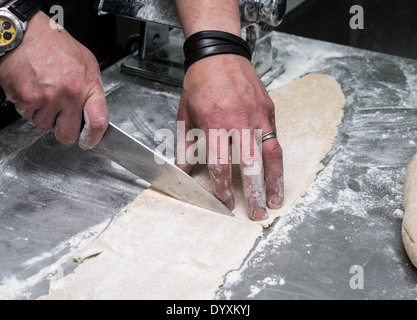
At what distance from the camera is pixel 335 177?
4.37 ft

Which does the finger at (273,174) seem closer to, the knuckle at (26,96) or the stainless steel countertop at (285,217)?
the stainless steel countertop at (285,217)

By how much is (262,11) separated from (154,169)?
24.7 inches

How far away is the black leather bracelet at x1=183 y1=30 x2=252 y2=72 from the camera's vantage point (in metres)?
1.32

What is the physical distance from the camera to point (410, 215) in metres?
1.10

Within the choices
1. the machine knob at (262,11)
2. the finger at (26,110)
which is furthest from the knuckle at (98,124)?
the machine knob at (262,11)

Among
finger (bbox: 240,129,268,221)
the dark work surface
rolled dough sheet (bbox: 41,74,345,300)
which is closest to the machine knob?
rolled dough sheet (bbox: 41,74,345,300)

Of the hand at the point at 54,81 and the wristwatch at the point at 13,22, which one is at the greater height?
the wristwatch at the point at 13,22

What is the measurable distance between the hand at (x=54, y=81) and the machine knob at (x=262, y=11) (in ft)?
1.88

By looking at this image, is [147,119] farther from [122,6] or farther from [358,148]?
[358,148]

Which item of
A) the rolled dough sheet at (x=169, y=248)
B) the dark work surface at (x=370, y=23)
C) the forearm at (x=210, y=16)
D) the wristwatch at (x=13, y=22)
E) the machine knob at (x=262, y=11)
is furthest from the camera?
the dark work surface at (x=370, y=23)

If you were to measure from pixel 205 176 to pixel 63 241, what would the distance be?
0.39 meters

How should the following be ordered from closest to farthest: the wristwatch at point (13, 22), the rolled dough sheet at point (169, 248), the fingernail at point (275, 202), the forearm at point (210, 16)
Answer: the rolled dough sheet at point (169, 248)
the wristwatch at point (13, 22)
the fingernail at point (275, 202)
the forearm at point (210, 16)

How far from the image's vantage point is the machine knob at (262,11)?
5.03 ft

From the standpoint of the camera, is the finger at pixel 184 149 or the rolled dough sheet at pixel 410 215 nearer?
the rolled dough sheet at pixel 410 215
